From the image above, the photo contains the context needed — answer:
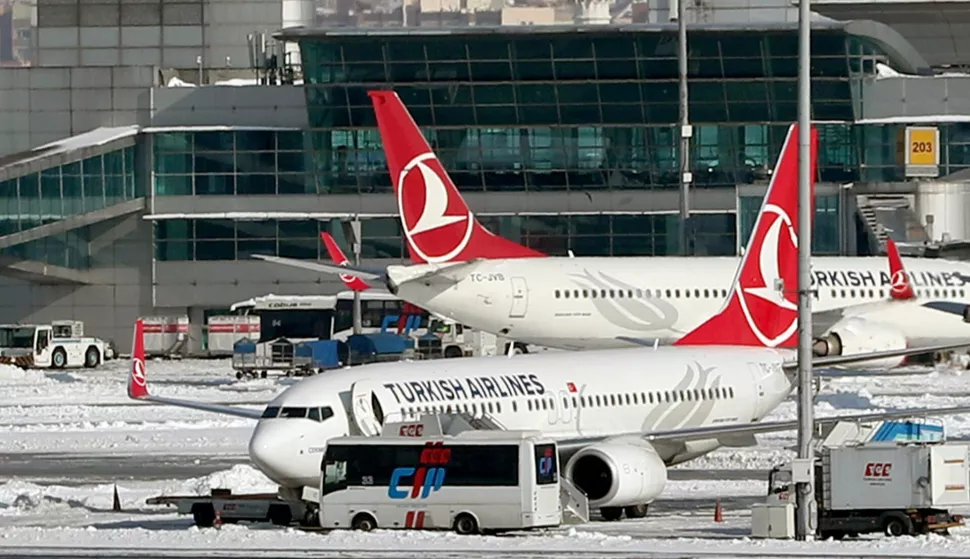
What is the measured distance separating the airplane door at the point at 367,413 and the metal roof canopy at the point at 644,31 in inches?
2377

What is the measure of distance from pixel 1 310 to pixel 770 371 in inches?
2784

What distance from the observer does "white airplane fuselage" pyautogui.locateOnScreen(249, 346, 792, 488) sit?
1331 inches

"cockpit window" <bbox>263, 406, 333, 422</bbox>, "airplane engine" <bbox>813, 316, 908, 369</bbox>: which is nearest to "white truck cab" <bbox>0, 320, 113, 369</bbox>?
"airplane engine" <bbox>813, 316, 908, 369</bbox>

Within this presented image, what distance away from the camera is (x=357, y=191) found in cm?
10012

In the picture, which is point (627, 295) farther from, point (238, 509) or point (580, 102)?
point (580, 102)

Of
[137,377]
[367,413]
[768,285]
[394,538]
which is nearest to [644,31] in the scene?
[768,285]

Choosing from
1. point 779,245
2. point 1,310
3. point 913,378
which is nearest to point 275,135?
point 1,310

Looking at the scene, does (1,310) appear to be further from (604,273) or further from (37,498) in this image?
(37,498)

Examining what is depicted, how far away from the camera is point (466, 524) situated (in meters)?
31.6

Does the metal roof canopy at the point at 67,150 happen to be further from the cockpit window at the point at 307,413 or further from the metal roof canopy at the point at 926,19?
the cockpit window at the point at 307,413

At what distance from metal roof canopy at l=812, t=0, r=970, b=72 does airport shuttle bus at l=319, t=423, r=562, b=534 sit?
78.5 metres

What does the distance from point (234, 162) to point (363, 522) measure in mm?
70401

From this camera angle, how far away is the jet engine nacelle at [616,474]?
33594 millimetres

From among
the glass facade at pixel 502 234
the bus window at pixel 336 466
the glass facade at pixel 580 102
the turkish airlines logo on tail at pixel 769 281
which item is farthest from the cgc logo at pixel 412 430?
the glass facade at pixel 502 234
